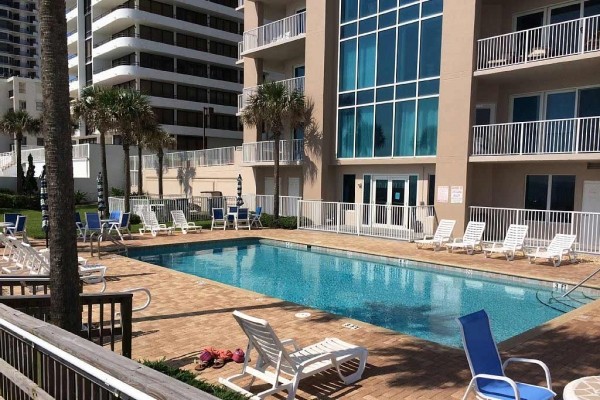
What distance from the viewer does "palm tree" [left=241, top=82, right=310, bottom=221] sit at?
21.9 meters

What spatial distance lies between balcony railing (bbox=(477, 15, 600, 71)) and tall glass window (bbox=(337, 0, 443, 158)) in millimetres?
2054

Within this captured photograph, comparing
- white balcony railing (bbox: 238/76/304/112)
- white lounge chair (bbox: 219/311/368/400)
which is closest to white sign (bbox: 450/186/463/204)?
white balcony railing (bbox: 238/76/304/112)

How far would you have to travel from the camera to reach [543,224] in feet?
53.1

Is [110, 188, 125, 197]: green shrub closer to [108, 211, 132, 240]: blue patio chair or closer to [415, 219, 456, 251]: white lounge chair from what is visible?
[108, 211, 132, 240]: blue patio chair

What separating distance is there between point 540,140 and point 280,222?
38.9 feet

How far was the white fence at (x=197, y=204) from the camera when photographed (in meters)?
23.6

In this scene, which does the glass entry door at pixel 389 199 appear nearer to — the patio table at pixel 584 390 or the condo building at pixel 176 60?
the patio table at pixel 584 390

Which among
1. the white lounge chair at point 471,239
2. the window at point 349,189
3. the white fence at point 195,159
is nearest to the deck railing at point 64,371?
the white lounge chair at point 471,239

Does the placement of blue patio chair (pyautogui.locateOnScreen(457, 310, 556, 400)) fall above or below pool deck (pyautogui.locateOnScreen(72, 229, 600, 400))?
above

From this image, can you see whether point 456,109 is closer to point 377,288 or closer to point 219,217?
point 377,288

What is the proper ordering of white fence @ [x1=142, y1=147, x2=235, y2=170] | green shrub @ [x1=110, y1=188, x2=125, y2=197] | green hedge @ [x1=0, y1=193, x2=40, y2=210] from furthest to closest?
green shrub @ [x1=110, y1=188, x2=125, y2=197] → green hedge @ [x1=0, y1=193, x2=40, y2=210] → white fence @ [x1=142, y1=147, x2=235, y2=170]

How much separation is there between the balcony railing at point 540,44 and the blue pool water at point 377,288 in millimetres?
8621

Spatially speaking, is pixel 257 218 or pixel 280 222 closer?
pixel 280 222

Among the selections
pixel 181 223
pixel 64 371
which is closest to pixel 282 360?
pixel 64 371
